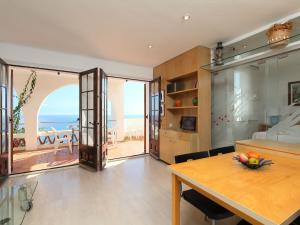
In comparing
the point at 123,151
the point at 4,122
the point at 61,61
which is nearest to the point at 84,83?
the point at 61,61

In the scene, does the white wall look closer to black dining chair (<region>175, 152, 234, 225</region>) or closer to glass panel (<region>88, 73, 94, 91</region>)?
glass panel (<region>88, 73, 94, 91</region>)

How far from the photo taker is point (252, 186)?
3.60 ft

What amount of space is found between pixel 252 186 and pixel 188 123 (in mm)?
2504

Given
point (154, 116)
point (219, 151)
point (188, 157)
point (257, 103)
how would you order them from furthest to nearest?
point (154, 116) → point (257, 103) → point (219, 151) → point (188, 157)

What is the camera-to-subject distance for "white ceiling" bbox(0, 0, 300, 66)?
1.97 meters

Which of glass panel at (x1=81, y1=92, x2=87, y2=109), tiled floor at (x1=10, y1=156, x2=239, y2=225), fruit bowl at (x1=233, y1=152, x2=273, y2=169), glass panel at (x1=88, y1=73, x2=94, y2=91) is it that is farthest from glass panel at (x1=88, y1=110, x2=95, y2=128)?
fruit bowl at (x1=233, y1=152, x2=273, y2=169)

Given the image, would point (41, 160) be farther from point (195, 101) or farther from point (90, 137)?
point (195, 101)

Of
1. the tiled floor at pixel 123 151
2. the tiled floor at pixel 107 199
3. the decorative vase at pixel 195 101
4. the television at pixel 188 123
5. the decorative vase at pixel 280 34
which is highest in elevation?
the decorative vase at pixel 280 34

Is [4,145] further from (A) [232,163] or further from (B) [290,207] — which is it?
(B) [290,207]

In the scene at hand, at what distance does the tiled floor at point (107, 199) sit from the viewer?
6.11 ft

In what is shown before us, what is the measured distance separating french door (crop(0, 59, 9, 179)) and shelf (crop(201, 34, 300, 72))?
11.9 feet

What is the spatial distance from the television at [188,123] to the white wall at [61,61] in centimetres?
163

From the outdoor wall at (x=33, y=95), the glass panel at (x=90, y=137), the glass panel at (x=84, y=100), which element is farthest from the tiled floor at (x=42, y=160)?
the glass panel at (x=84, y=100)

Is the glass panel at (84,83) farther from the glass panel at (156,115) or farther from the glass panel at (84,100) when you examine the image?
the glass panel at (156,115)
